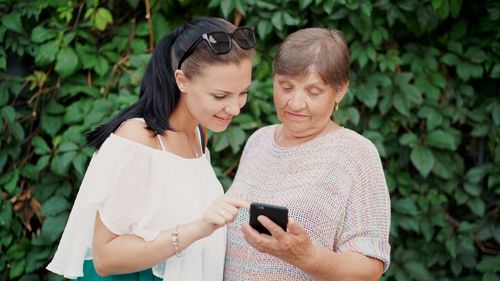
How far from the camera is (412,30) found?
376 cm

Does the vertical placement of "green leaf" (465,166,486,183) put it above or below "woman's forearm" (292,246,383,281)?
below

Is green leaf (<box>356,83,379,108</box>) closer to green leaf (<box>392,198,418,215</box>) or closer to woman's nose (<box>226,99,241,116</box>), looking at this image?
green leaf (<box>392,198,418,215</box>)

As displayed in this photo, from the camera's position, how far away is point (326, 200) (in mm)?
2160

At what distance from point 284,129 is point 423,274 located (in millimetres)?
1583

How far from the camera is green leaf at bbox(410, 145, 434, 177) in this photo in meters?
3.56

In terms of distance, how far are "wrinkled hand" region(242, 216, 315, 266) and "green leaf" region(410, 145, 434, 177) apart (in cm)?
171

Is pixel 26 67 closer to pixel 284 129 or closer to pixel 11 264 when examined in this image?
pixel 11 264

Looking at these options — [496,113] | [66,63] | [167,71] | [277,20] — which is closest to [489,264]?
[496,113]

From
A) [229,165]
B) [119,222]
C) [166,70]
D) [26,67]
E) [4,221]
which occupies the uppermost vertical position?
[166,70]

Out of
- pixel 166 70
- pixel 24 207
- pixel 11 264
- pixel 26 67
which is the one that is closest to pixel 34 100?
pixel 26 67

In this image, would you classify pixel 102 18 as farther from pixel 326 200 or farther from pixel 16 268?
pixel 326 200

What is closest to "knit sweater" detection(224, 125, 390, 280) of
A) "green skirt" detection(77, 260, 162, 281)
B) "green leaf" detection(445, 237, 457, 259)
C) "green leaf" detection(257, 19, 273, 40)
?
"green skirt" detection(77, 260, 162, 281)

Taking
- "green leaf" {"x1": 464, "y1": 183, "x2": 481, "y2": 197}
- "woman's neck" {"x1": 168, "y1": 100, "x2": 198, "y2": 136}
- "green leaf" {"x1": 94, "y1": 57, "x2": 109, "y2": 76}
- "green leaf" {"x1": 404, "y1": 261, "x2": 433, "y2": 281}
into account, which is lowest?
"green leaf" {"x1": 404, "y1": 261, "x2": 433, "y2": 281}

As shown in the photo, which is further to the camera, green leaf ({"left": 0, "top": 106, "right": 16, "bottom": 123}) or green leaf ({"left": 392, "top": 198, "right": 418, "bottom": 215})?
green leaf ({"left": 392, "top": 198, "right": 418, "bottom": 215})
